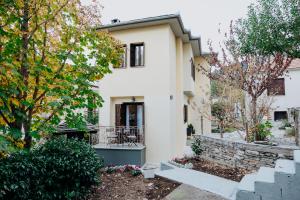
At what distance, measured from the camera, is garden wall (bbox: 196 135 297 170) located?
296 inches

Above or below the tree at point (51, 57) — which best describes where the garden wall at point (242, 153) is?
below

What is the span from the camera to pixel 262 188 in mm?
5219

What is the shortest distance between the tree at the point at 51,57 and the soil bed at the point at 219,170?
5104mm

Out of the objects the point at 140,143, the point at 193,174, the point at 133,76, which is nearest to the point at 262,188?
the point at 193,174

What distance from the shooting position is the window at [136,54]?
13.6 meters

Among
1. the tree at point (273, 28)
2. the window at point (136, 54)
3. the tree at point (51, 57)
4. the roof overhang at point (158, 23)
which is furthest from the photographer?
the window at point (136, 54)

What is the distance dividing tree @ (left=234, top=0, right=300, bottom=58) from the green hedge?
9.06 meters

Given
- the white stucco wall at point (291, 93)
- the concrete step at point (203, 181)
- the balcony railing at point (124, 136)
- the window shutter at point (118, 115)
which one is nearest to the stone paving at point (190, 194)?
the concrete step at point (203, 181)

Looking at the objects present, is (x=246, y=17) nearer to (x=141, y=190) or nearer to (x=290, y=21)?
(x=290, y=21)

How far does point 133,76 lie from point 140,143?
378cm

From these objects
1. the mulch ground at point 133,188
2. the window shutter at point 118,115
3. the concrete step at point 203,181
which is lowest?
the mulch ground at point 133,188

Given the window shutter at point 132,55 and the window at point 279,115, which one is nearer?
the window shutter at point 132,55

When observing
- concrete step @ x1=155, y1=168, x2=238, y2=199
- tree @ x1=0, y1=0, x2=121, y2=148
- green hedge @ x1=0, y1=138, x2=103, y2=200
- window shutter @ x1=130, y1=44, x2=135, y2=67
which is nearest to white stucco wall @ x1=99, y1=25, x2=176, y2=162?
window shutter @ x1=130, y1=44, x2=135, y2=67

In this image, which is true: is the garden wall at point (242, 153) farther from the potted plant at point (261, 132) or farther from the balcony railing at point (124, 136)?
the balcony railing at point (124, 136)
